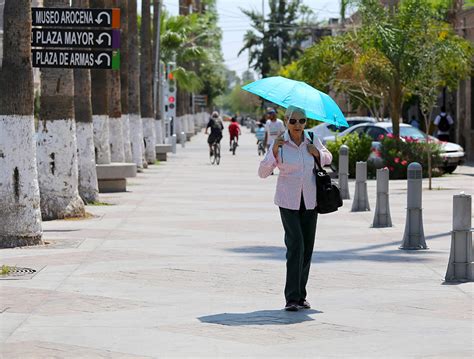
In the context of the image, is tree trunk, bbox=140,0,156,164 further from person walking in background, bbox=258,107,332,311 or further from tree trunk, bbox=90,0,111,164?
person walking in background, bbox=258,107,332,311

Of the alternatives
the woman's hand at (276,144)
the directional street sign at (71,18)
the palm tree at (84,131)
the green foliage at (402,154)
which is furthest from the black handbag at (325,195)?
the green foliage at (402,154)

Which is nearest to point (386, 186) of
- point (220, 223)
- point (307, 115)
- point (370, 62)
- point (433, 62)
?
point (220, 223)

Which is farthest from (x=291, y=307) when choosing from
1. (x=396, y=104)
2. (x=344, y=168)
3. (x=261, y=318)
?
(x=396, y=104)

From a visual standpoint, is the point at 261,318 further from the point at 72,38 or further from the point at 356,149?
the point at 356,149

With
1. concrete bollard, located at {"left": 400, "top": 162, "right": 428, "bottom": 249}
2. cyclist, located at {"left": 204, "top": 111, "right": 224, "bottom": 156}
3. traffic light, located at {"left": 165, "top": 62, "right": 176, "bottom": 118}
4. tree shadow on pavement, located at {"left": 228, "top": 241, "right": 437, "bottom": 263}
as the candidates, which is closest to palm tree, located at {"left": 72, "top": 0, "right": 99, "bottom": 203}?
tree shadow on pavement, located at {"left": 228, "top": 241, "right": 437, "bottom": 263}

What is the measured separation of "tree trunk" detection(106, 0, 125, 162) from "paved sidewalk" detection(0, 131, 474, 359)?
31.1ft

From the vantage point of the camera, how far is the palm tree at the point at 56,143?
2006 cm

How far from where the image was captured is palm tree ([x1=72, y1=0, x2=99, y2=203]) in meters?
23.0

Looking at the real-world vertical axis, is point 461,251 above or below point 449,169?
above

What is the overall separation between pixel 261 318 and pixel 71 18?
27.2 ft

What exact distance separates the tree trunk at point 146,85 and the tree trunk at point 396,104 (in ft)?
38.1

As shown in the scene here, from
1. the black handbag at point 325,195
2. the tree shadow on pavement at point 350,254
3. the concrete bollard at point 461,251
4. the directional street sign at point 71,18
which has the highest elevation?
the directional street sign at point 71,18

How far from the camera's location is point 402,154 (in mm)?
32188

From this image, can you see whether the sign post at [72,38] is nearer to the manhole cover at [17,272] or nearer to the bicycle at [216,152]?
the manhole cover at [17,272]
